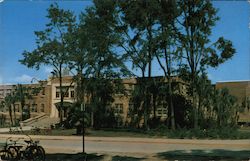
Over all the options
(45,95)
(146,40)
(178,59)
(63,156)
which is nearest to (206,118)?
(178,59)

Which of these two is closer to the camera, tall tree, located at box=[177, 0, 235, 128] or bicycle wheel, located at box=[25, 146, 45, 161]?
bicycle wheel, located at box=[25, 146, 45, 161]

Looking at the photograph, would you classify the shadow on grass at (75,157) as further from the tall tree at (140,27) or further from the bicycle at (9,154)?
the tall tree at (140,27)

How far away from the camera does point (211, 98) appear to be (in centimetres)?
3114

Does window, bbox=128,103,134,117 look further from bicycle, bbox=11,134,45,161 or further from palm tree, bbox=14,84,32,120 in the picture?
bicycle, bbox=11,134,45,161

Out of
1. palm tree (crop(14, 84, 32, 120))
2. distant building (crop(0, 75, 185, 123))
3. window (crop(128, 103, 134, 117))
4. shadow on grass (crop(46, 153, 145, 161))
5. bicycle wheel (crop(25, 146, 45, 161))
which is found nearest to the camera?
bicycle wheel (crop(25, 146, 45, 161))

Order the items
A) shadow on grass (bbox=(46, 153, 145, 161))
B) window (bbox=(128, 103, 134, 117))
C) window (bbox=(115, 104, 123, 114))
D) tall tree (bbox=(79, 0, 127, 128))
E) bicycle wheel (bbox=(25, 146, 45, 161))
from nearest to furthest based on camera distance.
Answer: bicycle wheel (bbox=(25, 146, 45, 161)), shadow on grass (bbox=(46, 153, 145, 161)), tall tree (bbox=(79, 0, 127, 128)), window (bbox=(115, 104, 123, 114)), window (bbox=(128, 103, 134, 117))

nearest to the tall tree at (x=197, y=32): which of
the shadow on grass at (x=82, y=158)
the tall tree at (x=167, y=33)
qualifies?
the tall tree at (x=167, y=33)

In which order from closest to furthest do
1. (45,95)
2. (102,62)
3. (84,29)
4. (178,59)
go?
(84,29), (102,62), (178,59), (45,95)

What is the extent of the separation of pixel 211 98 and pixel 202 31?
6.05 m

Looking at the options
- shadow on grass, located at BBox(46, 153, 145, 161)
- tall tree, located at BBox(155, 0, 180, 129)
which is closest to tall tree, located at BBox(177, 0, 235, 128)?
tall tree, located at BBox(155, 0, 180, 129)

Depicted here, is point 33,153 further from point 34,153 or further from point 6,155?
point 6,155

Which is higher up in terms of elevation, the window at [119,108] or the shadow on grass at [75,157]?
the window at [119,108]

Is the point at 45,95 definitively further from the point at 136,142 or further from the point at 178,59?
the point at 136,142

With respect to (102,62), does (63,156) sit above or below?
below
